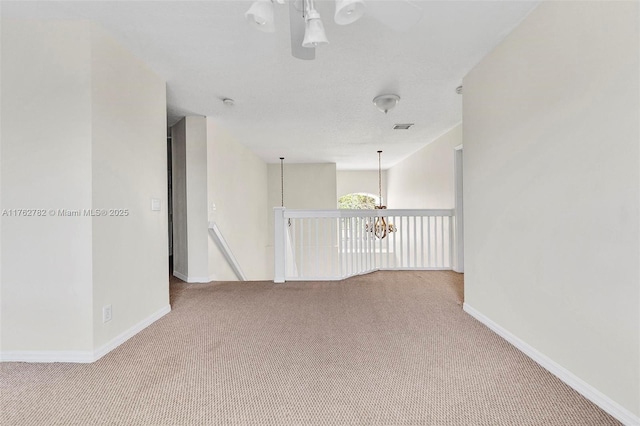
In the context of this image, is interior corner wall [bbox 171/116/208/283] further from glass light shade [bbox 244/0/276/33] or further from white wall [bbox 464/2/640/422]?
white wall [bbox 464/2/640/422]

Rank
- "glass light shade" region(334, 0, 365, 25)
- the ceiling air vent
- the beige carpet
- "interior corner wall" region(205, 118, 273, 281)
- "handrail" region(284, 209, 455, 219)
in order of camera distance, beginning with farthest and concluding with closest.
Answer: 1. the ceiling air vent
2. "interior corner wall" region(205, 118, 273, 281)
3. "handrail" region(284, 209, 455, 219)
4. the beige carpet
5. "glass light shade" region(334, 0, 365, 25)

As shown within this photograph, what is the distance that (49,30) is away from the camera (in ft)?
6.56

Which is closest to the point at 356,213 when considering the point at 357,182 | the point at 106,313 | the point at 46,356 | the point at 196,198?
the point at 196,198

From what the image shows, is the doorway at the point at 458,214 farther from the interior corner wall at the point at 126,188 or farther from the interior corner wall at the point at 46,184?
the interior corner wall at the point at 46,184

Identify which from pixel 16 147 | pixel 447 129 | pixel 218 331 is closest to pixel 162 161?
pixel 16 147

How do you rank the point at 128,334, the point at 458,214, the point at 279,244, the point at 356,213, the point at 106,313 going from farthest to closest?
the point at 458,214 < the point at 356,213 < the point at 279,244 < the point at 128,334 < the point at 106,313

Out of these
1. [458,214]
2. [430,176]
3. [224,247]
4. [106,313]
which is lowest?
[106,313]

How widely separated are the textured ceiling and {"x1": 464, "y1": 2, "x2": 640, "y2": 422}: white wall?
1.23ft

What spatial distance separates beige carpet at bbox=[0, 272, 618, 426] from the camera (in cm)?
146

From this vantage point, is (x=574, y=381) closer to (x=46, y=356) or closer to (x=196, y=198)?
(x=46, y=356)

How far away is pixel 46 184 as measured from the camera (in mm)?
1978

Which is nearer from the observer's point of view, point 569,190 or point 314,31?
point 314,31

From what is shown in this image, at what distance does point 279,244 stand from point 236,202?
1859mm

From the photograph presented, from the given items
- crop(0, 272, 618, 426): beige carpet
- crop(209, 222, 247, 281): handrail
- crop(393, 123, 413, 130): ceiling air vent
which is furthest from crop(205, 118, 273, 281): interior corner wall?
crop(393, 123, 413, 130): ceiling air vent
